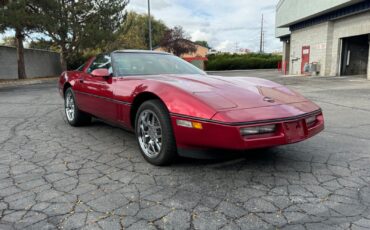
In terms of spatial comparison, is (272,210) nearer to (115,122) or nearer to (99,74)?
(115,122)

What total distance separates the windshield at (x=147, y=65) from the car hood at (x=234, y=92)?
1.75ft

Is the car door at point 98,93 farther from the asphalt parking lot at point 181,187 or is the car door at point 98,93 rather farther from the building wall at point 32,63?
the building wall at point 32,63

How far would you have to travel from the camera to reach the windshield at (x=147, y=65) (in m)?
4.07

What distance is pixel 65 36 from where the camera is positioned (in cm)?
2277

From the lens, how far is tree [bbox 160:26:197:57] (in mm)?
Result: 41375

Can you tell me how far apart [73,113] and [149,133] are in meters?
2.38

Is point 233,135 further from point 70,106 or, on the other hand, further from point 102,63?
point 70,106

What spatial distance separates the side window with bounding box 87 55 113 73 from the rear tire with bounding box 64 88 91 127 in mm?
654

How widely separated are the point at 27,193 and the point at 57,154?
43.7 inches

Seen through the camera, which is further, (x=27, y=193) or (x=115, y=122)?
(x=115, y=122)

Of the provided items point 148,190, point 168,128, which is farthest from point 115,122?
point 148,190

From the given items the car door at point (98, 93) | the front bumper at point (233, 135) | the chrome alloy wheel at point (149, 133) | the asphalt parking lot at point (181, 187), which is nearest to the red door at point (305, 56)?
the asphalt parking lot at point (181, 187)

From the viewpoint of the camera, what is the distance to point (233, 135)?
8.66ft

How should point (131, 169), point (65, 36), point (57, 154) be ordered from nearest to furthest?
point (131, 169)
point (57, 154)
point (65, 36)
